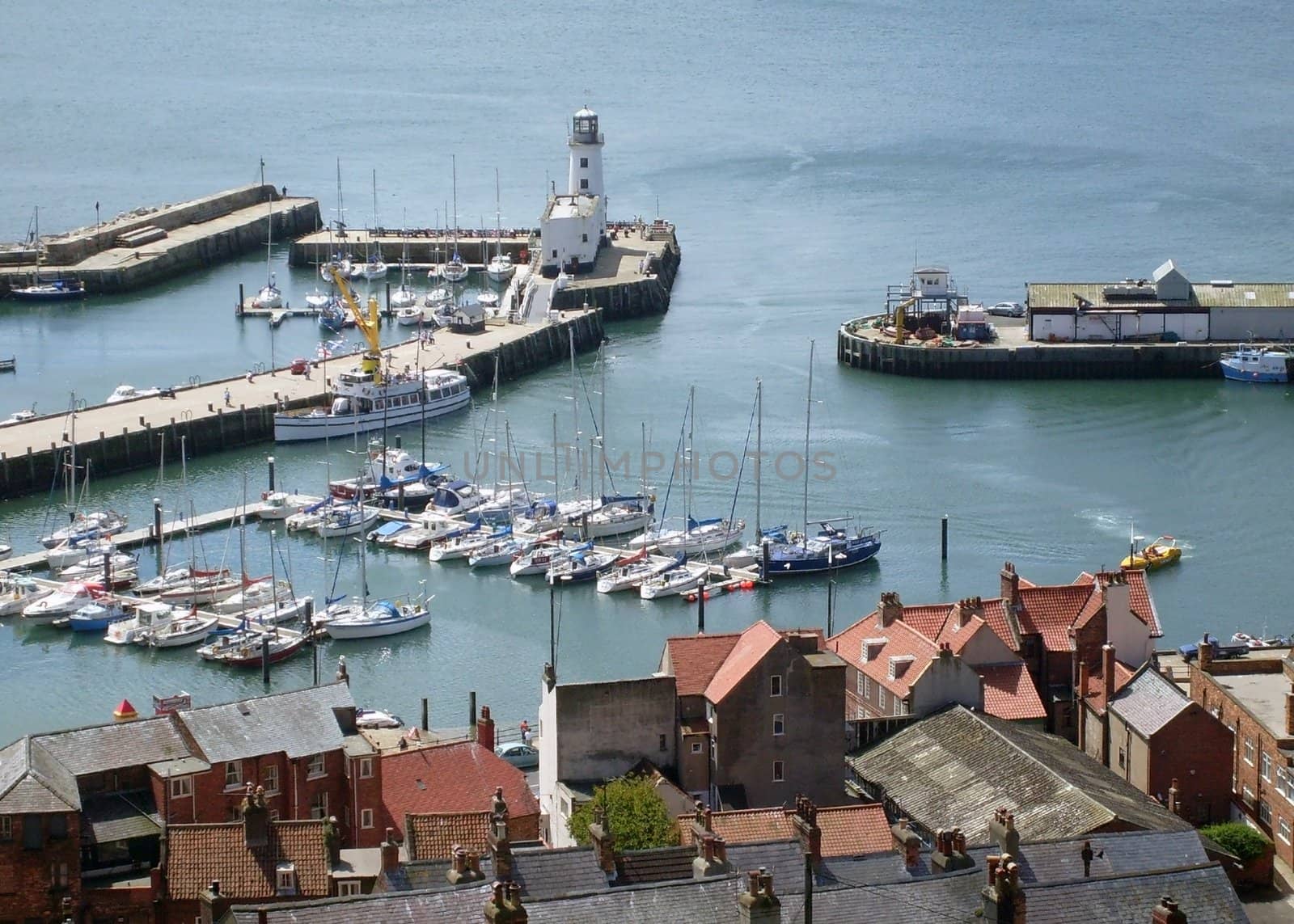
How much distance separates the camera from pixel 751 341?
10350cm

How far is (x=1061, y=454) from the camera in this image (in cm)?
8494

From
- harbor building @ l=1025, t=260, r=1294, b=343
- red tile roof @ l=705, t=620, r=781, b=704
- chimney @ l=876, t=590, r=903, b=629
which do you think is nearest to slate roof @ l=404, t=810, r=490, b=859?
red tile roof @ l=705, t=620, r=781, b=704

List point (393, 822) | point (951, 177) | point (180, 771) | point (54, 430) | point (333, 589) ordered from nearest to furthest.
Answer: point (180, 771) < point (393, 822) < point (333, 589) < point (54, 430) < point (951, 177)

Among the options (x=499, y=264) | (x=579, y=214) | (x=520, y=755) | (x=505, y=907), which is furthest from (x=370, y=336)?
(x=505, y=907)

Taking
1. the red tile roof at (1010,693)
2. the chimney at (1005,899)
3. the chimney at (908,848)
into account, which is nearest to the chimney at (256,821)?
the chimney at (908,848)

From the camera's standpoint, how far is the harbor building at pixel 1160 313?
98.8 meters

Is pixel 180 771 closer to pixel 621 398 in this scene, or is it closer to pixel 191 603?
pixel 191 603

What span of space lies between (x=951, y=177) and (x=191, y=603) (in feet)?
313

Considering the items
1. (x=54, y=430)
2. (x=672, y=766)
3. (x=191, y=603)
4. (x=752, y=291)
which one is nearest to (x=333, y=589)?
(x=191, y=603)

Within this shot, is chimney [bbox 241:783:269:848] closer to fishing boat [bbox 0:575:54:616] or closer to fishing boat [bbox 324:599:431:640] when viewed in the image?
fishing boat [bbox 324:599:431:640]

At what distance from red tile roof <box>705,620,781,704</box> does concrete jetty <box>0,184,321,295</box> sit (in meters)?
77.1

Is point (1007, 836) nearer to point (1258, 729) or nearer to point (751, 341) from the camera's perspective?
point (1258, 729)

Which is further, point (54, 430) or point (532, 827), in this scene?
point (54, 430)

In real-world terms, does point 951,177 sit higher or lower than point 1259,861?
higher
